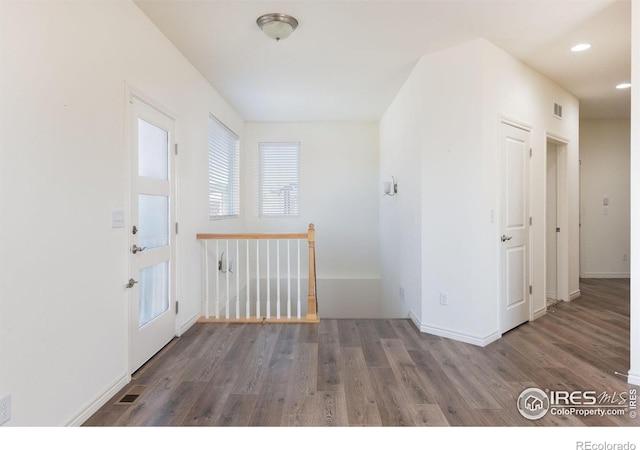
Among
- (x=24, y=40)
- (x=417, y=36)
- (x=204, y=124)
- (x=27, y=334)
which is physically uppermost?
(x=417, y=36)

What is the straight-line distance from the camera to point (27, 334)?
1629 mm

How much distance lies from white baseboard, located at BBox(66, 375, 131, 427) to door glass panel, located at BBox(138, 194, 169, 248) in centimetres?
96

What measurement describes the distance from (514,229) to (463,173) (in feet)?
2.83

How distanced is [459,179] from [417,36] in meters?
1.31

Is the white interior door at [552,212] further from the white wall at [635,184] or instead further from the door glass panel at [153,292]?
the door glass panel at [153,292]

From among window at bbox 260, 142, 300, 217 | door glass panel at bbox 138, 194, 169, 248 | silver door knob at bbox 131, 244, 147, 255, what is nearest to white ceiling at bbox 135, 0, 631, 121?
door glass panel at bbox 138, 194, 169, 248

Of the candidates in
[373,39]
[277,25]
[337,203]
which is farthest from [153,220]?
[337,203]

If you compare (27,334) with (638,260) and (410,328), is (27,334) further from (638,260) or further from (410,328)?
(638,260)

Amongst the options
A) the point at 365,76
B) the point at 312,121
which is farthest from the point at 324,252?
the point at 365,76

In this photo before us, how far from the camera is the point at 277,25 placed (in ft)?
8.79

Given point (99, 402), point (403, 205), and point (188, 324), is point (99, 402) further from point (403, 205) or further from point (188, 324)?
point (403, 205)

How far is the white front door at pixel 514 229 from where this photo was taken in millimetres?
3294

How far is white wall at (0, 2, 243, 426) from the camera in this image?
1.56 meters

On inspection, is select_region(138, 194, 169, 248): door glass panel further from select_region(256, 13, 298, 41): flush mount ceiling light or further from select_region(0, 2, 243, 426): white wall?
select_region(256, 13, 298, 41): flush mount ceiling light
